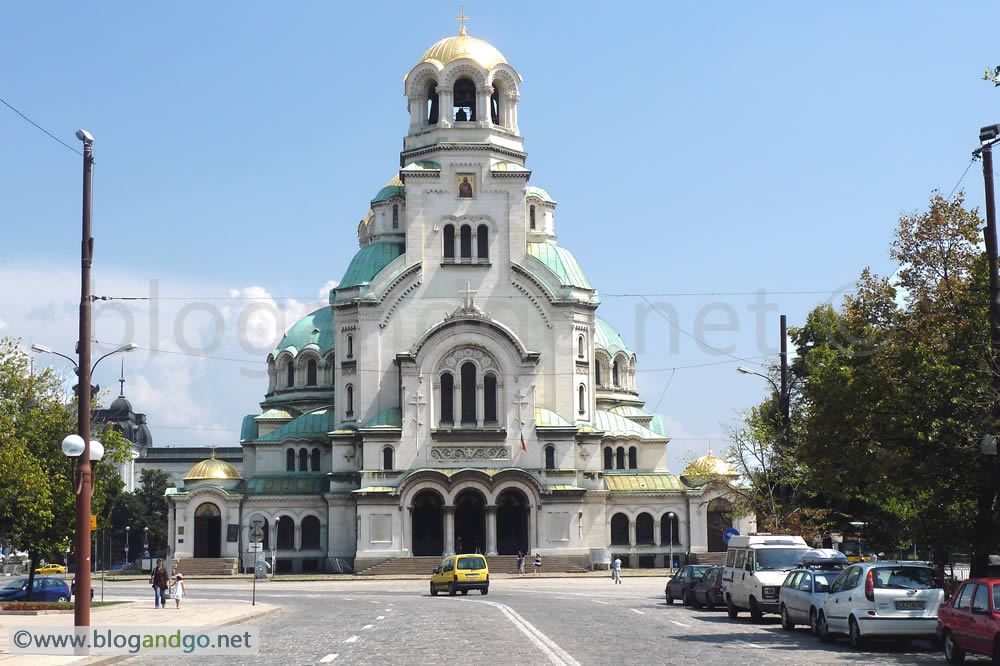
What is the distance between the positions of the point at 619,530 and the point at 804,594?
2129 inches

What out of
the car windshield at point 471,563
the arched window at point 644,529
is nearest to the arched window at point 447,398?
the arched window at point 644,529

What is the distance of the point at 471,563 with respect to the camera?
5250cm

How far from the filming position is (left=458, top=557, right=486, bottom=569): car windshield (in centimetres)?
5216

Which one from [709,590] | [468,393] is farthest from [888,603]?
[468,393]

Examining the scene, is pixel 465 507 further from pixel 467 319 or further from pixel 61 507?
pixel 61 507

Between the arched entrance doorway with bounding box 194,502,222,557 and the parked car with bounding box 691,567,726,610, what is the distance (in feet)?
154

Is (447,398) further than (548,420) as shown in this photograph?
No


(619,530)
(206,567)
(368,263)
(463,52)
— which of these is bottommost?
(206,567)

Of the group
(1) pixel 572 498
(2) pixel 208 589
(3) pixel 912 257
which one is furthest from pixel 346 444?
(3) pixel 912 257

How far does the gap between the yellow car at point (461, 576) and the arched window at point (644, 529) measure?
109ft

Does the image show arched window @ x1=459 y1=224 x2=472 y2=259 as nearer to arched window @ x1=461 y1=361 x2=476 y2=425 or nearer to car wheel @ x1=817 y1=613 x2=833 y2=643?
arched window @ x1=461 y1=361 x2=476 y2=425

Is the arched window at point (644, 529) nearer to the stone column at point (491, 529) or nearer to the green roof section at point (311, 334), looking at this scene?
the stone column at point (491, 529)

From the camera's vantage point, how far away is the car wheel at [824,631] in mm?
28109

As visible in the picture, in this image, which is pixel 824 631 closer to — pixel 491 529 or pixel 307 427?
pixel 491 529
